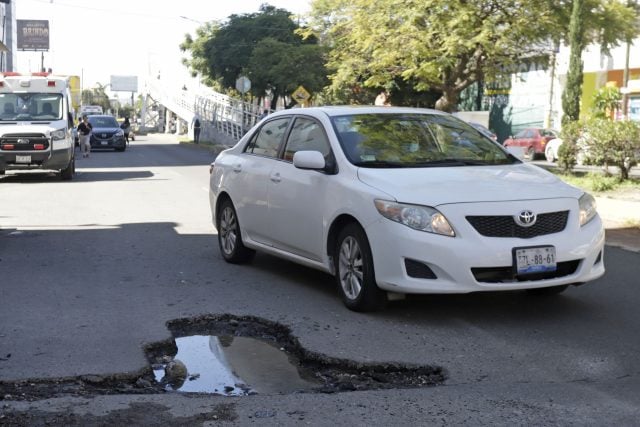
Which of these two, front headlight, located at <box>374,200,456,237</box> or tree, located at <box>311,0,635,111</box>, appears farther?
tree, located at <box>311,0,635,111</box>

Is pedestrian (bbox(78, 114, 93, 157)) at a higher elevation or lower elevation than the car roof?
lower

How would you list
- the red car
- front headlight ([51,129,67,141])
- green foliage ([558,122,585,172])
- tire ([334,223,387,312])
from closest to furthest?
tire ([334,223,387,312]) → green foliage ([558,122,585,172]) → front headlight ([51,129,67,141]) → the red car

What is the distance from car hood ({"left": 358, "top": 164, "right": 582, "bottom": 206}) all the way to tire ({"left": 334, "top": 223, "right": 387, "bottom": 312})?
43 cm

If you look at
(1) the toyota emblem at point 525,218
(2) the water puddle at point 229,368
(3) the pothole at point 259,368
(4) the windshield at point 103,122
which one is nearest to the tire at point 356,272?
(3) the pothole at point 259,368

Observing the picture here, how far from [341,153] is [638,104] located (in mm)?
36098

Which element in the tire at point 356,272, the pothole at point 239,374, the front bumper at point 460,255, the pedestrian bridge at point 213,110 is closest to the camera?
the pothole at point 239,374

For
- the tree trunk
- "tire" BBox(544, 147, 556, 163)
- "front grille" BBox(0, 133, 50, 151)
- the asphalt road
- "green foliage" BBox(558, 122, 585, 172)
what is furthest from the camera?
"tire" BBox(544, 147, 556, 163)

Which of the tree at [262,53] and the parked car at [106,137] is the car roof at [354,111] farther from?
the tree at [262,53]

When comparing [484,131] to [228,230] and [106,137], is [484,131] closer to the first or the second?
[228,230]

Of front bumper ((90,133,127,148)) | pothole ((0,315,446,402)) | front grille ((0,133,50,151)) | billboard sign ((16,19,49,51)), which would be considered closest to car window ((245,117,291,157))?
pothole ((0,315,446,402))

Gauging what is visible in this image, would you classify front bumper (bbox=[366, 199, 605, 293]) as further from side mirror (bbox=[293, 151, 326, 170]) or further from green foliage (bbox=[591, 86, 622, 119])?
green foliage (bbox=[591, 86, 622, 119])

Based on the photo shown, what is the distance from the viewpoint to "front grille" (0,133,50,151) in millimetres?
21078

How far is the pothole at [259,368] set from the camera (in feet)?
17.0

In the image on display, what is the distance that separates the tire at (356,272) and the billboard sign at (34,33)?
132 meters
